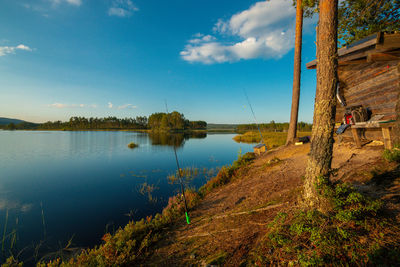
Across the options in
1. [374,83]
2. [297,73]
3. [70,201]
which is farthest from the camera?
[297,73]

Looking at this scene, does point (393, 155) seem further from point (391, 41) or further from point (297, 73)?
point (297, 73)

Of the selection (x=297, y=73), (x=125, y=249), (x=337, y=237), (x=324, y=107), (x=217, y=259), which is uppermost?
(x=297, y=73)

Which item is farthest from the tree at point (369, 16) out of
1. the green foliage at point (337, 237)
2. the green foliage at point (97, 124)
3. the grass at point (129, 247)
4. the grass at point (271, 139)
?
the green foliage at point (97, 124)

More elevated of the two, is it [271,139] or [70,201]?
[271,139]

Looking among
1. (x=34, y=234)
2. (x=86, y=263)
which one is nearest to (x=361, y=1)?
(x=86, y=263)

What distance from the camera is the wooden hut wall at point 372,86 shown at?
714 cm

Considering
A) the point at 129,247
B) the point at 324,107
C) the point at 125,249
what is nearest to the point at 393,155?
the point at 324,107

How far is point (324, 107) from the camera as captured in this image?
10.9 feet

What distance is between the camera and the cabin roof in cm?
628

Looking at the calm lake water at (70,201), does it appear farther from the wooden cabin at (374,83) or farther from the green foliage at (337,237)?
the wooden cabin at (374,83)

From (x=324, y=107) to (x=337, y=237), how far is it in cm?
228

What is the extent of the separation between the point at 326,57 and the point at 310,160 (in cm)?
214

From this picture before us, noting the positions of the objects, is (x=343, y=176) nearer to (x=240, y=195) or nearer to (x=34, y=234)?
(x=240, y=195)

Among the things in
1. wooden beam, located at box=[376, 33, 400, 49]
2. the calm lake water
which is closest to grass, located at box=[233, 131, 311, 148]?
wooden beam, located at box=[376, 33, 400, 49]
